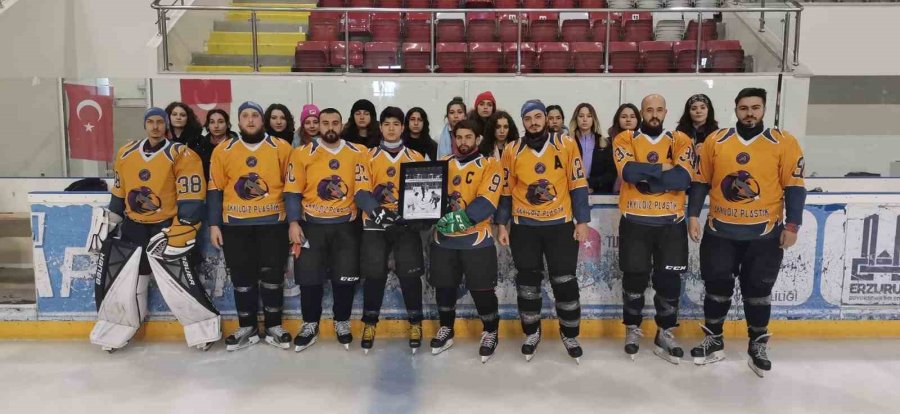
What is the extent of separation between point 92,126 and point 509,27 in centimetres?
404

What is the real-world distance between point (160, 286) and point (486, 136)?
6.46 ft

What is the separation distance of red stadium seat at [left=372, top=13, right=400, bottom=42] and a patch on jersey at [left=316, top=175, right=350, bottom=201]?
379 centimetres

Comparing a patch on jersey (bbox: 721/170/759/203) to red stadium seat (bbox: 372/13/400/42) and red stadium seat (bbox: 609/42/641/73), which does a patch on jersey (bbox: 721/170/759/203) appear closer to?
red stadium seat (bbox: 609/42/641/73)

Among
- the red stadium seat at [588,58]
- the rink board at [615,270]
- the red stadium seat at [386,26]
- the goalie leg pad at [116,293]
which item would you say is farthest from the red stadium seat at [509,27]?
the goalie leg pad at [116,293]

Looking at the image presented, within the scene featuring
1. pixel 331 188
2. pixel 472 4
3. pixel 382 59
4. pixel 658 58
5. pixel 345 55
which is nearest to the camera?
pixel 331 188

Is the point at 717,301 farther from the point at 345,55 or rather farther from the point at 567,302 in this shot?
the point at 345,55

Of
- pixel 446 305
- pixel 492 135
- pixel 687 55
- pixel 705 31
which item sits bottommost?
pixel 446 305

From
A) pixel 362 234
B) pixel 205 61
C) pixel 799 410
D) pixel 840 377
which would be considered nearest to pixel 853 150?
pixel 840 377

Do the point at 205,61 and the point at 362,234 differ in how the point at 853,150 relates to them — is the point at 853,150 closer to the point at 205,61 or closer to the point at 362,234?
the point at 362,234

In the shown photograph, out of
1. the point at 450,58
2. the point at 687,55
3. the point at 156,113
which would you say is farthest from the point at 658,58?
the point at 156,113

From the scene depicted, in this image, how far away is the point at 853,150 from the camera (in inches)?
201

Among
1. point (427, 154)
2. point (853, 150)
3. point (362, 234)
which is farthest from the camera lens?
Result: point (853, 150)

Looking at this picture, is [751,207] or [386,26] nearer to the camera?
[751,207]

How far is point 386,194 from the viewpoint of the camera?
3.51 m
